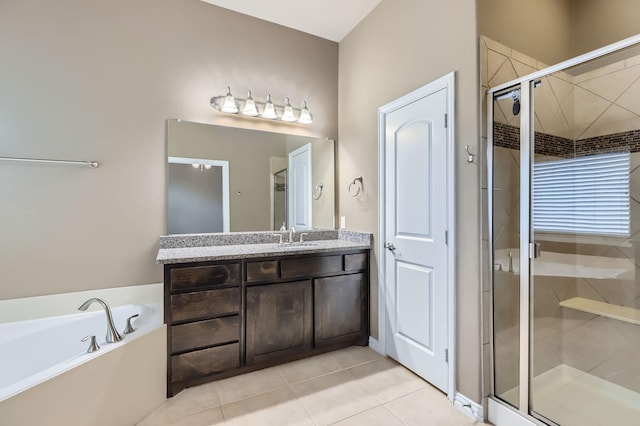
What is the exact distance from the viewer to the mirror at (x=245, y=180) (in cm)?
253

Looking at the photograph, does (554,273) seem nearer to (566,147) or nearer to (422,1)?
(566,147)

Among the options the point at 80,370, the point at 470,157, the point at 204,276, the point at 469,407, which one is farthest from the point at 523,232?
the point at 80,370

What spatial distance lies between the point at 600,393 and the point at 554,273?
757mm

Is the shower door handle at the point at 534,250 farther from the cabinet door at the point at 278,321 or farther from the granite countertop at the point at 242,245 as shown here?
the cabinet door at the point at 278,321

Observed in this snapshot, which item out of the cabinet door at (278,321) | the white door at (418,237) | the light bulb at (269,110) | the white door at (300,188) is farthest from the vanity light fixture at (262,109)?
the cabinet door at (278,321)

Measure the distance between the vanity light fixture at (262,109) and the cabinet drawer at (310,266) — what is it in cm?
139

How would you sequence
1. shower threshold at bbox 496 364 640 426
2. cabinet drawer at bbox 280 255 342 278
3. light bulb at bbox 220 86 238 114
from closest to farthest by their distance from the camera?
shower threshold at bbox 496 364 640 426 < cabinet drawer at bbox 280 255 342 278 < light bulb at bbox 220 86 238 114

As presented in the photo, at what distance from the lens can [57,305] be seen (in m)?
→ 2.13

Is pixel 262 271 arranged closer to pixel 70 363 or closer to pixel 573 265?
pixel 70 363

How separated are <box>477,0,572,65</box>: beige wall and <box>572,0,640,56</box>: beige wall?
3.2 inches

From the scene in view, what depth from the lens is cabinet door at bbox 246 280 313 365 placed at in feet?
7.35

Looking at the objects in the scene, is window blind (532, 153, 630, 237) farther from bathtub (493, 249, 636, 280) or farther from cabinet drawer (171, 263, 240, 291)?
cabinet drawer (171, 263, 240, 291)

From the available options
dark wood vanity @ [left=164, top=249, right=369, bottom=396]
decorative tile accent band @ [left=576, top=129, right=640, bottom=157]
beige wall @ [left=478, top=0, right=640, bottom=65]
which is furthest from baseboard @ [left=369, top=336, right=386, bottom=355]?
beige wall @ [left=478, top=0, right=640, bottom=65]

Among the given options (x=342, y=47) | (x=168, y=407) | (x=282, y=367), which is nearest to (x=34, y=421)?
(x=168, y=407)
